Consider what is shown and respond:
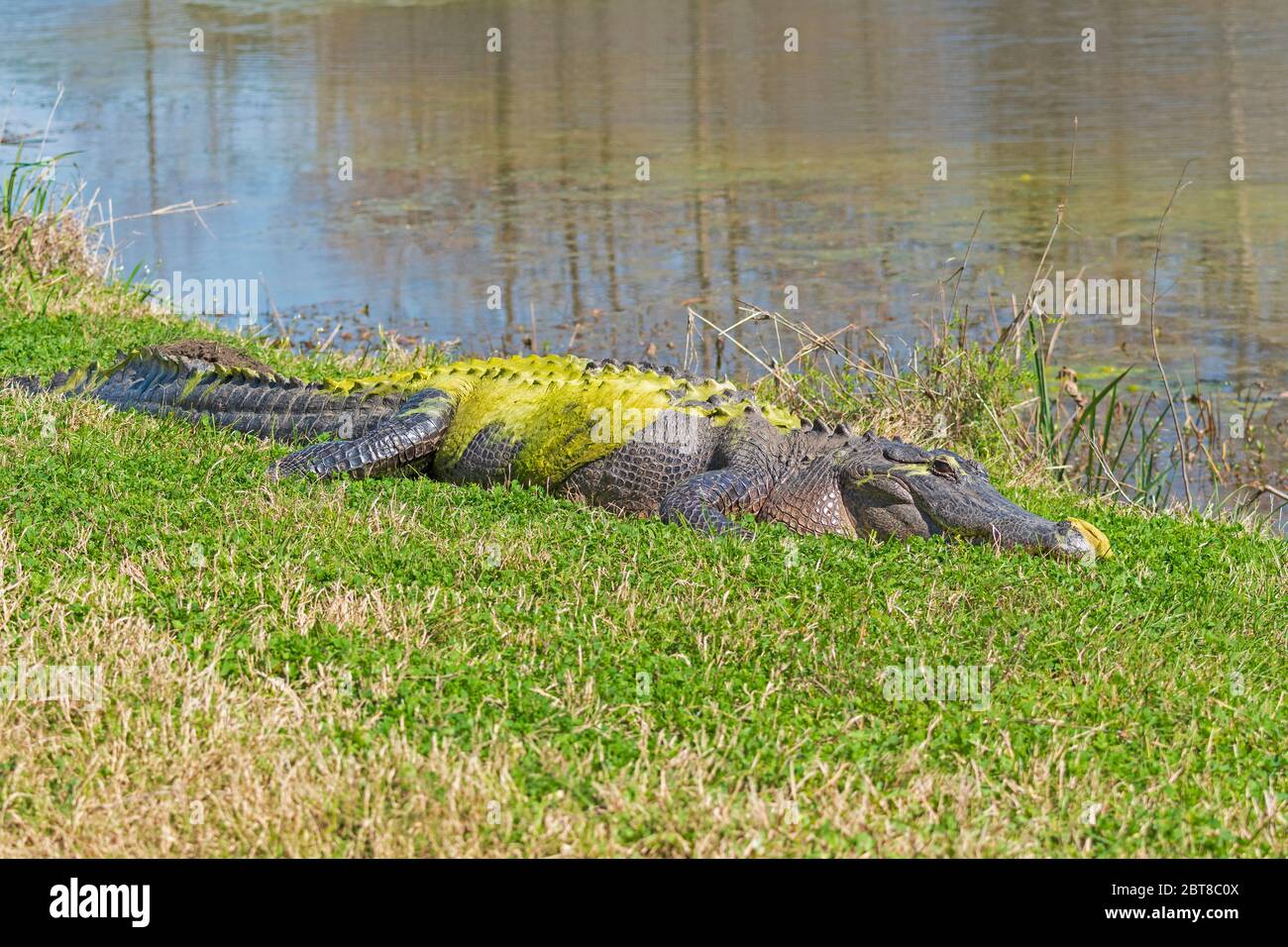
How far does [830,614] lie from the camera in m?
5.33

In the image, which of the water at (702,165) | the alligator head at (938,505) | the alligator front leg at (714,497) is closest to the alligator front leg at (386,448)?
the alligator front leg at (714,497)

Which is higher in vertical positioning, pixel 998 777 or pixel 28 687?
pixel 28 687

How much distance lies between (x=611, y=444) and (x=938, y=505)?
62.8 inches

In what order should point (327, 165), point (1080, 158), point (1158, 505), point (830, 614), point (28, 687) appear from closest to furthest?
point (28, 687) → point (830, 614) → point (1158, 505) → point (1080, 158) → point (327, 165)

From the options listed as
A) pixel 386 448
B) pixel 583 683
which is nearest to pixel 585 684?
pixel 583 683

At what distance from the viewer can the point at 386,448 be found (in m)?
7.43

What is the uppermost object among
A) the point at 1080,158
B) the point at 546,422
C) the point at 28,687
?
the point at 1080,158

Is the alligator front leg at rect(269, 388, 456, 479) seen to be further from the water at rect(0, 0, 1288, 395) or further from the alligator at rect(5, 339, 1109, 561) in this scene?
the water at rect(0, 0, 1288, 395)

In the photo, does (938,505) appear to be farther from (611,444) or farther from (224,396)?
(224,396)

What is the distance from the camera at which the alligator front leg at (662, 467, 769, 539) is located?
658 cm
